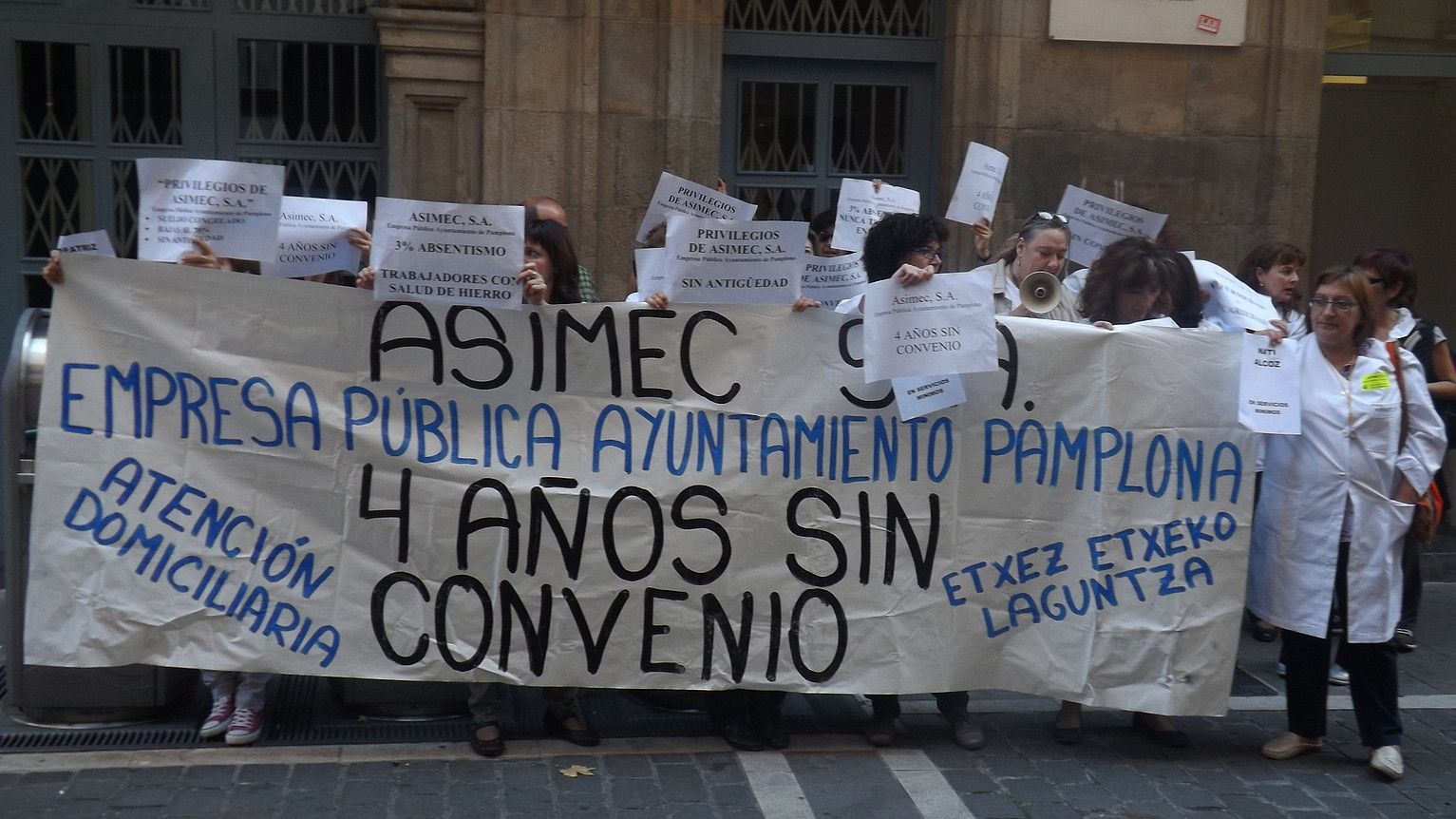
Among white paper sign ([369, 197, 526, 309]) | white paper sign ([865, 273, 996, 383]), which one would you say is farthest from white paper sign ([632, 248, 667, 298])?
white paper sign ([865, 273, 996, 383])

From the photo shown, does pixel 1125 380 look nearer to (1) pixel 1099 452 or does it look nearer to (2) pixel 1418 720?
(1) pixel 1099 452

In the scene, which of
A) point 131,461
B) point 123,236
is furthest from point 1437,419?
point 123,236

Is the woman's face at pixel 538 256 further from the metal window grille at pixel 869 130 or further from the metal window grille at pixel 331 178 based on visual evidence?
the metal window grille at pixel 869 130

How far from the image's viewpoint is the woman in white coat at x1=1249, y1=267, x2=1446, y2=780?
5.24 meters

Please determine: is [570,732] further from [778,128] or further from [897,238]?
[778,128]

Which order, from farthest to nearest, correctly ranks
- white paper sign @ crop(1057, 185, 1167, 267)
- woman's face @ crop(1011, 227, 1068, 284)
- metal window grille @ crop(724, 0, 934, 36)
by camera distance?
metal window grille @ crop(724, 0, 934, 36) < white paper sign @ crop(1057, 185, 1167, 267) < woman's face @ crop(1011, 227, 1068, 284)

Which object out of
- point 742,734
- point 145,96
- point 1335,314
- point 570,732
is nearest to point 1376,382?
point 1335,314

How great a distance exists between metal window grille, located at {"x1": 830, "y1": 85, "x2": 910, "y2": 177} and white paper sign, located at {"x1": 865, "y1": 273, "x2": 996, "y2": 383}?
3.68 m

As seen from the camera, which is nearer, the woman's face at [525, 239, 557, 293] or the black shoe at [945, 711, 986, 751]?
the woman's face at [525, 239, 557, 293]

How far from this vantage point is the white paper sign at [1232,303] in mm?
5621

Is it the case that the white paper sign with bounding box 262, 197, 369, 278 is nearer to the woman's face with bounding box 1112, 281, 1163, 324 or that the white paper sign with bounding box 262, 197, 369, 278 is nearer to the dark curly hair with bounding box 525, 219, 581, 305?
the dark curly hair with bounding box 525, 219, 581, 305

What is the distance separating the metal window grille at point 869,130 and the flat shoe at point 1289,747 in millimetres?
4274

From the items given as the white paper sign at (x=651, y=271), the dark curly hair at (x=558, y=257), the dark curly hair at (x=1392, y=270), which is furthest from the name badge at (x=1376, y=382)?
the dark curly hair at (x=558, y=257)

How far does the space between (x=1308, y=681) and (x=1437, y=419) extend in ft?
3.39
